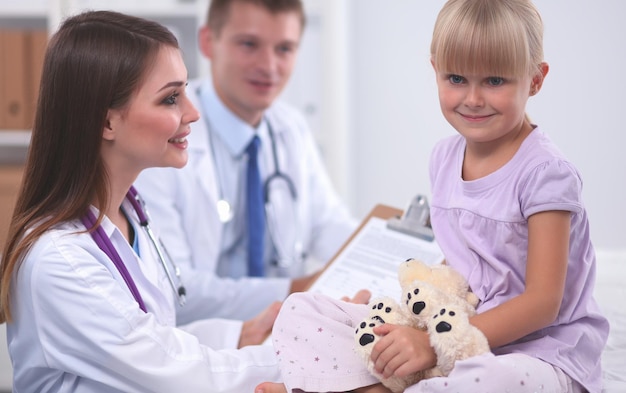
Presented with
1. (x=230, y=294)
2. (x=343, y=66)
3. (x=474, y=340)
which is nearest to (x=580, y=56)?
(x=343, y=66)

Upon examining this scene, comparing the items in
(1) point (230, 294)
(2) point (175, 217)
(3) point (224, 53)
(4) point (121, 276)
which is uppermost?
(3) point (224, 53)

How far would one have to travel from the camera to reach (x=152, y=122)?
1.24m

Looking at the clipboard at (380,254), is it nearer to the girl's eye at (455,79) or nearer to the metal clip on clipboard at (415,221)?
the metal clip on clipboard at (415,221)

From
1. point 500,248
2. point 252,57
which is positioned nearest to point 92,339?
point 500,248

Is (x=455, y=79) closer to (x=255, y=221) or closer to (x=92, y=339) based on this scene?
(x=92, y=339)

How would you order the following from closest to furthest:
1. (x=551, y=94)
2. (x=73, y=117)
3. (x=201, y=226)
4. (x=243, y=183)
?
(x=73, y=117) < (x=201, y=226) < (x=243, y=183) < (x=551, y=94)

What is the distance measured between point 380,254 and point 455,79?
0.54 m

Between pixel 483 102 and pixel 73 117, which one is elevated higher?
pixel 483 102

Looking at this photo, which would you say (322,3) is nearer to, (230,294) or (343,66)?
(343,66)

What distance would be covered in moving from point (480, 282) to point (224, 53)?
49.1 inches

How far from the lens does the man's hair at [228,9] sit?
6.85 ft

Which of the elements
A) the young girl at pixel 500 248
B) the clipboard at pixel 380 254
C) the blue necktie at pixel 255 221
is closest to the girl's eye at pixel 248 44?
the blue necktie at pixel 255 221

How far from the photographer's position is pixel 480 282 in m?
1.07

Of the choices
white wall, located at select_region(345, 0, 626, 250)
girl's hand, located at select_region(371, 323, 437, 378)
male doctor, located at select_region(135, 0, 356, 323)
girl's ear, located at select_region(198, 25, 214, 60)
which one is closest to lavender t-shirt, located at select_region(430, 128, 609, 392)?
girl's hand, located at select_region(371, 323, 437, 378)
